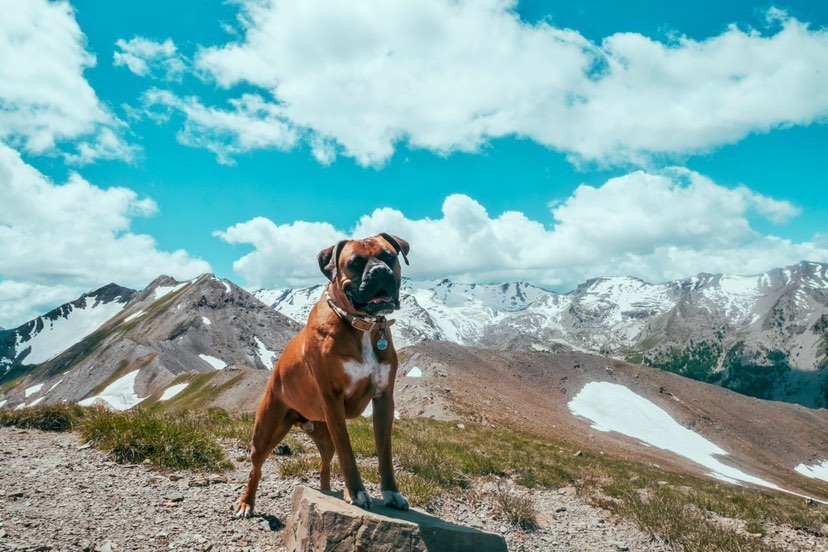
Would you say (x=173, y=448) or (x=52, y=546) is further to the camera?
(x=173, y=448)

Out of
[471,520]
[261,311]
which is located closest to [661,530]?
[471,520]

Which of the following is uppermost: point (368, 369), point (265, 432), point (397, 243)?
point (397, 243)

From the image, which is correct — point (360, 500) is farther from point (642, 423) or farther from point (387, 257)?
point (642, 423)

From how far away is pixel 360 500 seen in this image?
5.36 meters

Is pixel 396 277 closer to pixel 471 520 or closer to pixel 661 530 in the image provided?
pixel 471 520

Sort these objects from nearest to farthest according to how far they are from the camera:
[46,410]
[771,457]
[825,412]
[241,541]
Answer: [241,541] → [46,410] → [771,457] → [825,412]

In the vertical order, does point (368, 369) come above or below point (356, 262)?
below

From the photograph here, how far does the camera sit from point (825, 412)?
9750 centimetres

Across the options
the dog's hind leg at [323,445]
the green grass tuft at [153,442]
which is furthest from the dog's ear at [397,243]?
the green grass tuft at [153,442]

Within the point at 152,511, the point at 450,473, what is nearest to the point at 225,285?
the point at 450,473

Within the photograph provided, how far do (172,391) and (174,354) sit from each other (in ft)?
110

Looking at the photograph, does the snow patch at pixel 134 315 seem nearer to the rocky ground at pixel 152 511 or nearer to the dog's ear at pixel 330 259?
the rocky ground at pixel 152 511

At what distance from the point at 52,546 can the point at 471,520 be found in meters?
5.71

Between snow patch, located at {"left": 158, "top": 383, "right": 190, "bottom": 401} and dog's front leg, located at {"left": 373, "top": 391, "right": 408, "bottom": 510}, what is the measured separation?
273 feet
